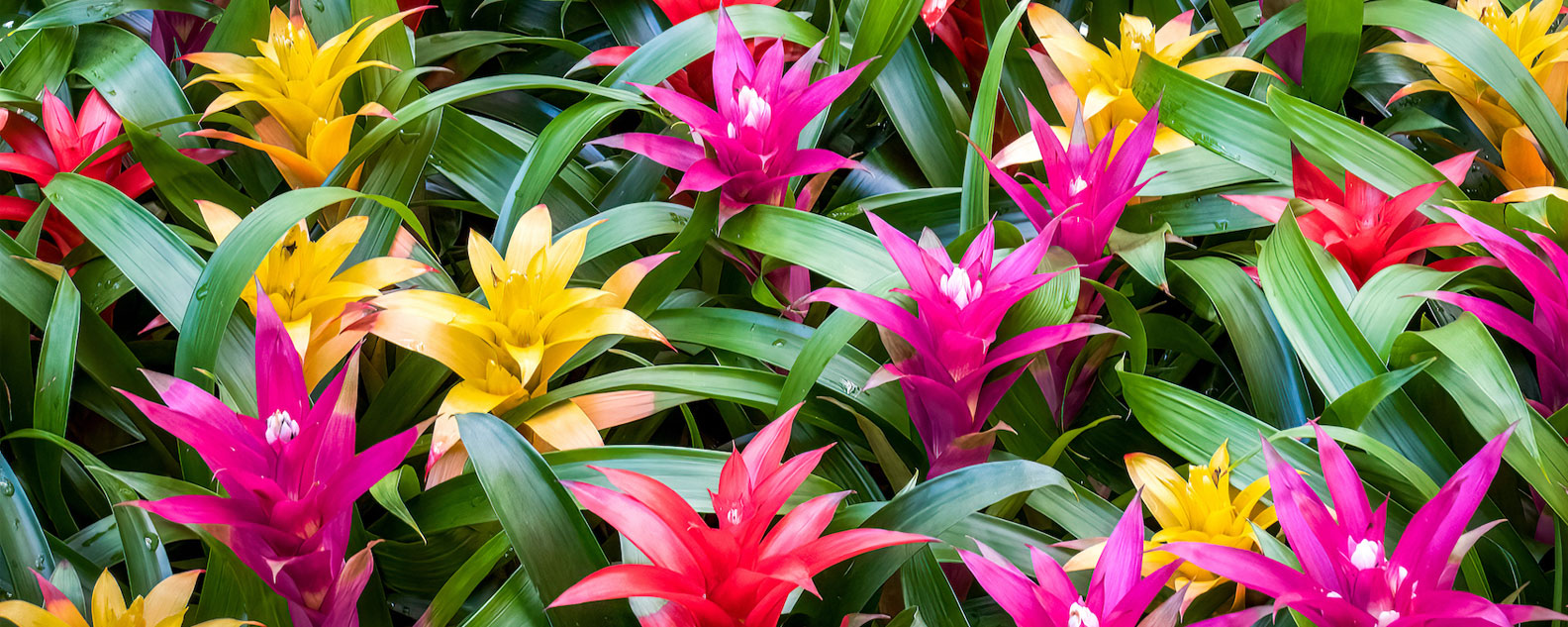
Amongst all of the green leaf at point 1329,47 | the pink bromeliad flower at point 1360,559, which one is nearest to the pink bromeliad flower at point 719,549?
the pink bromeliad flower at point 1360,559

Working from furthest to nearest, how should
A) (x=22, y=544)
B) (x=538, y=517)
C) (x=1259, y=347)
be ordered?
(x=1259, y=347) → (x=22, y=544) → (x=538, y=517)

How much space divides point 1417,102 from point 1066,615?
1046 millimetres

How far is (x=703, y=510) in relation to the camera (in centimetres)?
84

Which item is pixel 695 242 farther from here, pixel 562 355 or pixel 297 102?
pixel 297 102

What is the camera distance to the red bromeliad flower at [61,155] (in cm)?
111

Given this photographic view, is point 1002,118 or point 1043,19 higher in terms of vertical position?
point 1043,19

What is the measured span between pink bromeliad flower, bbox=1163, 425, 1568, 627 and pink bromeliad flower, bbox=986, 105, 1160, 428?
0.34 metres

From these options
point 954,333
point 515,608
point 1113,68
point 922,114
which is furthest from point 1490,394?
point 515,608

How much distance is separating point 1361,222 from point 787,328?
602mm

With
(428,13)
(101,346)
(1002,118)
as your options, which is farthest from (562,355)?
(428,13)

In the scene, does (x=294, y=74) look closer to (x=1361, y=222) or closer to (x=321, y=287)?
(x=321, y=287)

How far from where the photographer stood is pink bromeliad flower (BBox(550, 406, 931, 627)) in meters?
0.67

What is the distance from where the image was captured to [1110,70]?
1.20 m

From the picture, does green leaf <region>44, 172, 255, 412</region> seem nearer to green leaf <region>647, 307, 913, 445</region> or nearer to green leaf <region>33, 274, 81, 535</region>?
green leaf <region>33, 274, 81, 535</region>
